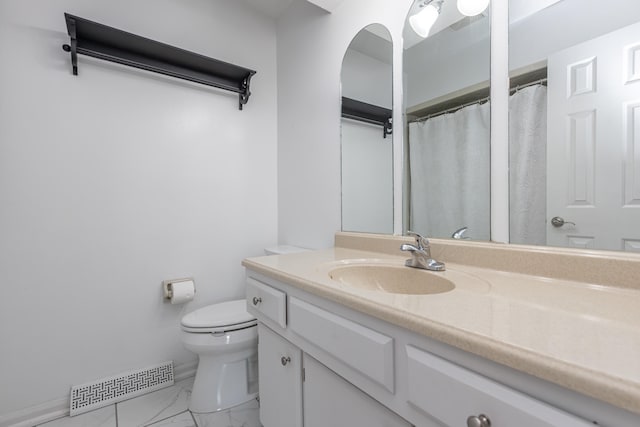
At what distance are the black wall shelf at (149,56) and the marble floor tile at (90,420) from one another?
1767 millimetres

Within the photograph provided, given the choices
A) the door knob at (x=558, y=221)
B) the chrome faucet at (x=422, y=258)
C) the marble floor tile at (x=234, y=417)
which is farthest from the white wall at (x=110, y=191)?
the door knob at (x=558, y=221)

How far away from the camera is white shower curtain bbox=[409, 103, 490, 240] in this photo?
1037mm

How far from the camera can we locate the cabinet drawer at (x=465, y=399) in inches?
15.4

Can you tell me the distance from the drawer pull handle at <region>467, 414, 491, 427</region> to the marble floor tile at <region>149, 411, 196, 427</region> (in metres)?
1.45

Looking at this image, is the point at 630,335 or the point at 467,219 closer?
the point at 630,335

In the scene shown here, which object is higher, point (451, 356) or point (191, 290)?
point (451, 356)

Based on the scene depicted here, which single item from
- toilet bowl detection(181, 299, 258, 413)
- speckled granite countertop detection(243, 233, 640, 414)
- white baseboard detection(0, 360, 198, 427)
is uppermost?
Answer: speckled granite countertop detection(243, 233, 640, 414)

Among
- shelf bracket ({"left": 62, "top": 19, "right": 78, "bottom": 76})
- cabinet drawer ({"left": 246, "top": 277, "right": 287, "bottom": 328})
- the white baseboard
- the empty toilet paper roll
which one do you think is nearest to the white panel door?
cabinet drawer ({"left": 246, "top": 277, "right": 287, "bottom": 328})

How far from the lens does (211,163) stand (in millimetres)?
1868

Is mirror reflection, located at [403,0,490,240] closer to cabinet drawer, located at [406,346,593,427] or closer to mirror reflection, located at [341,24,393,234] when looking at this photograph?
mirror reflection, located at [341,24,393,234]

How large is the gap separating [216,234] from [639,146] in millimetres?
1959

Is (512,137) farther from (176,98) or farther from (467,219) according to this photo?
(176,98)

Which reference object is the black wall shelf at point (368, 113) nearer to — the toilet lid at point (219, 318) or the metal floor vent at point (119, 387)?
the toilet lid at point (219, 318)

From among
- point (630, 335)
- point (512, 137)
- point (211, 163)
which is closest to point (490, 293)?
point (630, 335)
